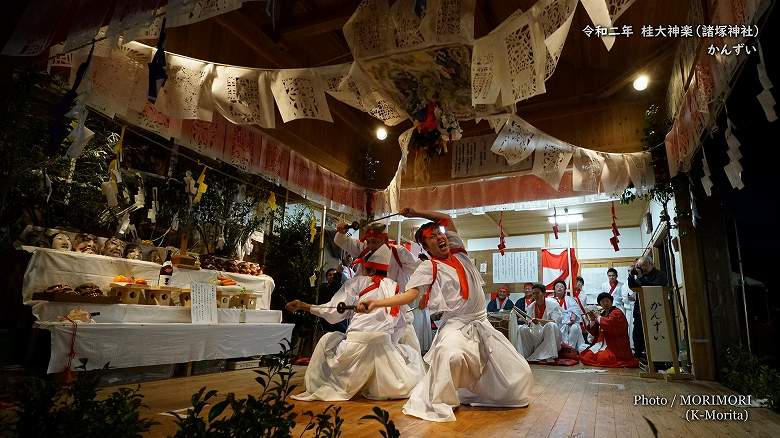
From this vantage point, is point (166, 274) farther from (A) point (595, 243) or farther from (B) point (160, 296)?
(A) point (595, 243)

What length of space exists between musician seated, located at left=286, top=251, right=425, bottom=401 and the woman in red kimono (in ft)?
15.0

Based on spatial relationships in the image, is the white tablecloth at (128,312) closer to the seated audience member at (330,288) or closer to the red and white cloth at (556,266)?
the seated audience member at (330,288)

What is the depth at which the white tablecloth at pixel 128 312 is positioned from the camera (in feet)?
11.0

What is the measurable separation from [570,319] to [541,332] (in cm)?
139

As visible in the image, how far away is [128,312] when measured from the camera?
3.89 meters

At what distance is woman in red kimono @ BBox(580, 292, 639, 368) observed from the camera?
6.77 meters

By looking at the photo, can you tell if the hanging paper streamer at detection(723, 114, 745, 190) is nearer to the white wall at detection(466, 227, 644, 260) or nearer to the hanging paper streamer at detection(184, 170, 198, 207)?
the hanging paper streamer at detection(184, 170, 198, 207)

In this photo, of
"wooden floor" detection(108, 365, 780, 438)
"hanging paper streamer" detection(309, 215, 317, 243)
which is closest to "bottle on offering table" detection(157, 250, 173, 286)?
"wooden floor" detection(108, 365, 780, 438)

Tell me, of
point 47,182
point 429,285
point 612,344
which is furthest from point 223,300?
point 612,344

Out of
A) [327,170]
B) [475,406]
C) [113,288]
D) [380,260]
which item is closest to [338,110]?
[327,170]

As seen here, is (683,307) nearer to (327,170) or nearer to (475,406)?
(475,406)

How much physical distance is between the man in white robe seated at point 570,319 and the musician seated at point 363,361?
228 inches

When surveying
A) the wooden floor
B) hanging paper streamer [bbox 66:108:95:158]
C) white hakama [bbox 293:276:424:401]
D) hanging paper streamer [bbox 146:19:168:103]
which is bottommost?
the wooden floor

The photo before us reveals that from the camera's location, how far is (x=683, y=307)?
5.13 meters
